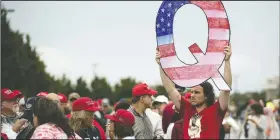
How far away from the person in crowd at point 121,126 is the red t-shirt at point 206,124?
1.12m

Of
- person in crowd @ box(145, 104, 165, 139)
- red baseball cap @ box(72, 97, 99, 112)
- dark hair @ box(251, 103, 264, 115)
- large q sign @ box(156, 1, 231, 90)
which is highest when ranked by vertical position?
large q sign @ box(156, 1, 231, 90)

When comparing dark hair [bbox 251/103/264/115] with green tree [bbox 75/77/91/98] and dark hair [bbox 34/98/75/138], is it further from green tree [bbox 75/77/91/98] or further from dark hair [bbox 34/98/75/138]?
green tree [bbox 75/77/91/98]

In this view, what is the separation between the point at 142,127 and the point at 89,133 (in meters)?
1.42

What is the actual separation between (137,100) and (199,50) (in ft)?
9.44

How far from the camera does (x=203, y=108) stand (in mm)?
5629

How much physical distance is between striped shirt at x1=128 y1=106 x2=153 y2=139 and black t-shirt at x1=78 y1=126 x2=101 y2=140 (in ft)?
3.54

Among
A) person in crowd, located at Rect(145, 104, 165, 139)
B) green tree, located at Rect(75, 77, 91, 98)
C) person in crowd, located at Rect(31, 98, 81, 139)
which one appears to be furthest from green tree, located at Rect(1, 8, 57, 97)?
person in crowd, located at Rect(31, 98, 81, 139)

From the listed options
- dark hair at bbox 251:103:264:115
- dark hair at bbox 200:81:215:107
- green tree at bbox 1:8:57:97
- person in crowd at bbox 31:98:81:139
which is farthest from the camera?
green tree at bbox 1:8:57:97

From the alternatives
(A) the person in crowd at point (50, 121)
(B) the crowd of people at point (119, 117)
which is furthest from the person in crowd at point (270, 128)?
(A) the person in crowd at point (50, 121)

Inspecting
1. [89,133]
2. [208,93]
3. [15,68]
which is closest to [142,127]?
[89,133]

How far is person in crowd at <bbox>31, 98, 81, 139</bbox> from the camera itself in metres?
4.21

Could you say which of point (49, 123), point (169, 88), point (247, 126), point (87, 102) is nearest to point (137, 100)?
point (87, 102)

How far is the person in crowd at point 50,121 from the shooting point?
13.8 feet

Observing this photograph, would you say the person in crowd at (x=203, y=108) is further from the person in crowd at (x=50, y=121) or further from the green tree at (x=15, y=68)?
the green tree at (x=15, y=68)
